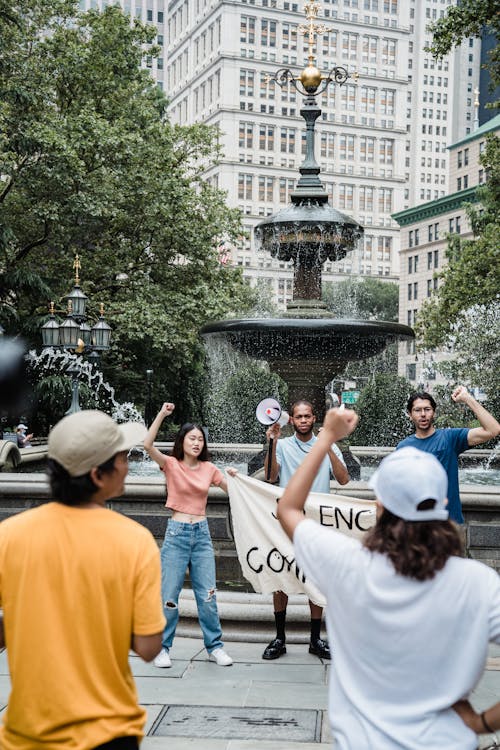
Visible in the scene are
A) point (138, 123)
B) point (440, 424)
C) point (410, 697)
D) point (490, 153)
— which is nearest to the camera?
point (410, 697)

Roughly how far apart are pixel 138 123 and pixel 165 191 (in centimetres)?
386

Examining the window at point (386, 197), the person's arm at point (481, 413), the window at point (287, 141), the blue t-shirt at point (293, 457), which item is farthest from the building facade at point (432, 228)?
the person's arm at point (481, 413)

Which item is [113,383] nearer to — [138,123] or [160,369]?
[160,369]

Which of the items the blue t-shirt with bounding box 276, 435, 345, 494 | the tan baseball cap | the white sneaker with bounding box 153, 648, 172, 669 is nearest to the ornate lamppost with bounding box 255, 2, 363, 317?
the blue t-shirt with bounding box 276, 435, 345, 494

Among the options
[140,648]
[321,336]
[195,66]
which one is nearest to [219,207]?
[321,336]

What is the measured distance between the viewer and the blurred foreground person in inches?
112

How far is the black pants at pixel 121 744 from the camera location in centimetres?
284

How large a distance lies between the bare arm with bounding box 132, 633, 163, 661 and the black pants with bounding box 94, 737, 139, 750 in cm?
24

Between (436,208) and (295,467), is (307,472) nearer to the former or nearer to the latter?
(295,467)

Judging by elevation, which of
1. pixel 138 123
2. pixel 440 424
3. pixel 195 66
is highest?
pixel 195 66

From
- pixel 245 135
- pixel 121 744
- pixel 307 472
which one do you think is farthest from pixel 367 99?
pixel 121 744

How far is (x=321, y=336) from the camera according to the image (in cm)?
1276

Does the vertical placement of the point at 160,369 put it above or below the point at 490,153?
below

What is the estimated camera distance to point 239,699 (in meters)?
6.14
